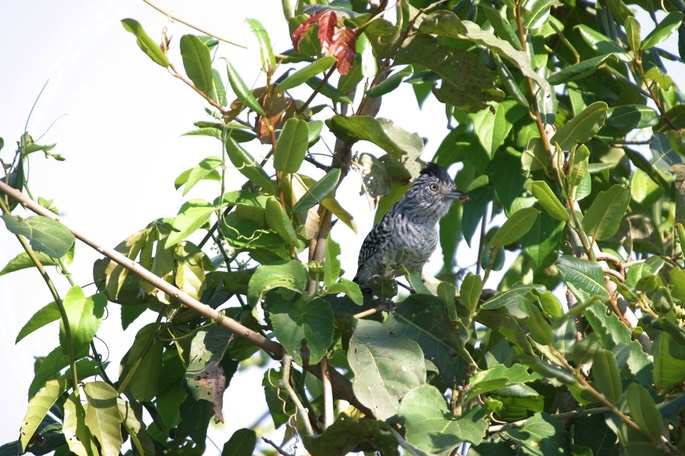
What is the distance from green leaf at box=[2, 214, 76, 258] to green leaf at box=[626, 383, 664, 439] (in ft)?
4.54

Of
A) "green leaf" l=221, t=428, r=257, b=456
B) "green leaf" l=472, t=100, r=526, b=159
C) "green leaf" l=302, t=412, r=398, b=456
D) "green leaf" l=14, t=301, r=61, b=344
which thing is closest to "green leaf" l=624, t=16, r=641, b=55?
"green leaf" l=472, t=100, r=526, b=159

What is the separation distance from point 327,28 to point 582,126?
0.84 metres

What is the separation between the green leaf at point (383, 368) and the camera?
2.32m

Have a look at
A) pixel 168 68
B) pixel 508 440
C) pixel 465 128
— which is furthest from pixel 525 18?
pixel 508 440

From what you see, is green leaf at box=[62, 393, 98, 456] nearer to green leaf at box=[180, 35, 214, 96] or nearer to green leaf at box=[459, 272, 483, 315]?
green leaf at box=[180, 35, 214, 96]

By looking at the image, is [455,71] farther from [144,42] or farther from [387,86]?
[144,42]

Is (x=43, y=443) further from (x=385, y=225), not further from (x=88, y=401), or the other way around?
(x=385, y=225)

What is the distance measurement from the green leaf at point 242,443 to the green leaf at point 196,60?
108cm

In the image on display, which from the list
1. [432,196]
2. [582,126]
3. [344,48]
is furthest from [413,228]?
[344,48]

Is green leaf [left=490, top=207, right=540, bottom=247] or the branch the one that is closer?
the branch

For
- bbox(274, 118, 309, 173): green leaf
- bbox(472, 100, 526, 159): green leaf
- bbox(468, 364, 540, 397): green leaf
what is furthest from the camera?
bbox(472, 100, 526, 159): green leaf

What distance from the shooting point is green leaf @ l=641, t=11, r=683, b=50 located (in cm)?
302

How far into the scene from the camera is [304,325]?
7.72 feet

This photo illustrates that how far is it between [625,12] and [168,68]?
1.71 metres
